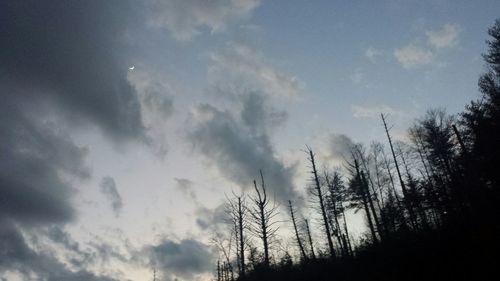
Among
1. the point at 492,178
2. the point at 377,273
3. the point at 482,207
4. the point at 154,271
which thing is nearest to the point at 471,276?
the point at 377,273

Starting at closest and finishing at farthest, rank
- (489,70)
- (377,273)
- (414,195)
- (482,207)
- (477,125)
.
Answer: (377,273) → (482,207) → (477,125) → (489,70) → (414,195)

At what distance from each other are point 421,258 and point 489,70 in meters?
20.1

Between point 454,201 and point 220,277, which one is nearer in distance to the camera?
point 454,201

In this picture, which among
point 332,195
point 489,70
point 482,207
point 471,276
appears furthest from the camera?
point 332,195

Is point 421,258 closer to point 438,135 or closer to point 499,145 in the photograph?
point 499,145

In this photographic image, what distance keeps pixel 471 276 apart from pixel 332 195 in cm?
2626

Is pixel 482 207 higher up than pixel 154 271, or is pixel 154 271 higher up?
pixel 154 271

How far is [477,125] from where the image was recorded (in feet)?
76.1

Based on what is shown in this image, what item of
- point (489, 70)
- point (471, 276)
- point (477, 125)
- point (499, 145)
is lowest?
point (471, 276)

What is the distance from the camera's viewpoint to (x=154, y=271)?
72.6 meters

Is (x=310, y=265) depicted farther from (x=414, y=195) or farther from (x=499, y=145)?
(x=499, y=145)

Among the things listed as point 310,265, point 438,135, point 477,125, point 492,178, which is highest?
point 438,135

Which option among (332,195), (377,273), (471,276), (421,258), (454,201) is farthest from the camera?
(332,195)

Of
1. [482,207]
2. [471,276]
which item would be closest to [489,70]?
[482,207]
